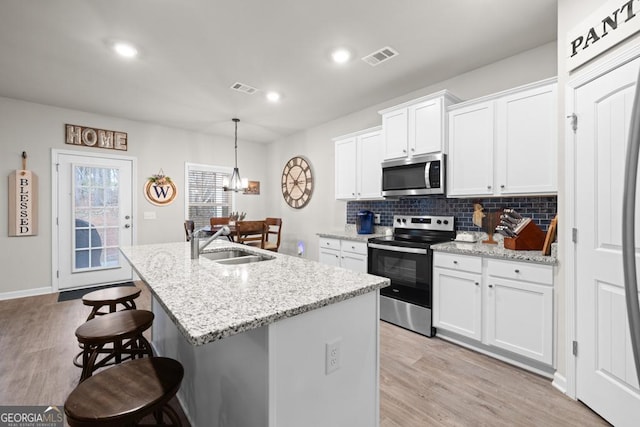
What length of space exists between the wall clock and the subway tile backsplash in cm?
107

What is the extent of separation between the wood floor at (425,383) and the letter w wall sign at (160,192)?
2391mm

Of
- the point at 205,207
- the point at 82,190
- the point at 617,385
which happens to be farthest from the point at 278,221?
the point at 617,385

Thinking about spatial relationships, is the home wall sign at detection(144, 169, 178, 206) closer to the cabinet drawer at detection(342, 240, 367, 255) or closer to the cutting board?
the cabinet drawer at detection(342, 240, 367, 255)

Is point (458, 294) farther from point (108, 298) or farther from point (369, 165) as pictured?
point (108, 298)

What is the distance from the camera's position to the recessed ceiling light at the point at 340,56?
8.64 feet

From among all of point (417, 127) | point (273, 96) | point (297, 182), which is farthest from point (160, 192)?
point (417, 127)

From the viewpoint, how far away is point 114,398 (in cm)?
100

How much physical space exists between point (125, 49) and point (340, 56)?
1.93 m

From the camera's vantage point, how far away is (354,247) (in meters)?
3.41

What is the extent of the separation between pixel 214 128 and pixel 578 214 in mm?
4989

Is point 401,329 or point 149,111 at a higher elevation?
point 149,111

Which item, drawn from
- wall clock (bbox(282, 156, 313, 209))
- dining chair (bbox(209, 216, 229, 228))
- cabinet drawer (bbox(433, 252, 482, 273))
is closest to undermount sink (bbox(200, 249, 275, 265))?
cabinet drawer (bbox(433, 252, 482, 273))

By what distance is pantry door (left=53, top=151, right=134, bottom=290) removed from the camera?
161 inches

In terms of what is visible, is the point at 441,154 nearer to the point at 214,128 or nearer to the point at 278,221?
the point at 278,221
